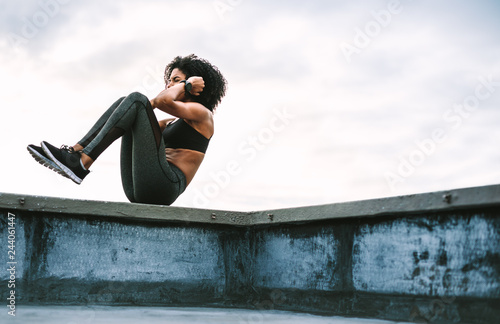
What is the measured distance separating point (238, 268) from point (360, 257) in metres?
0.99

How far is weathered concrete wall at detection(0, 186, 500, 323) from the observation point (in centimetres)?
192

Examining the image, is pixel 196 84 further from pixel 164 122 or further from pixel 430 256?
pixel 430 256

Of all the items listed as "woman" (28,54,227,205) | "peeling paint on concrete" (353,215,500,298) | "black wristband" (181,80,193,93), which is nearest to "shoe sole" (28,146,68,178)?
"woman" (28,54,227,205)

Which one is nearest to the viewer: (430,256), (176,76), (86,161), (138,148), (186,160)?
(430,256)

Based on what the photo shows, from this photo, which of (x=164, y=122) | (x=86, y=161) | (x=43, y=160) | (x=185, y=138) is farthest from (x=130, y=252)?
(x=164, y=122)

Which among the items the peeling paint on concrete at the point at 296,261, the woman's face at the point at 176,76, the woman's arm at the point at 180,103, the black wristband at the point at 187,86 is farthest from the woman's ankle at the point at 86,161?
the peeling paint on concrete at the point at 296,261

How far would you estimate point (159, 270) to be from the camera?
114 inches

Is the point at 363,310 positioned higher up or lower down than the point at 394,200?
lower down

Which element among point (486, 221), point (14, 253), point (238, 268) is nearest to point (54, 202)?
point (14, 253)

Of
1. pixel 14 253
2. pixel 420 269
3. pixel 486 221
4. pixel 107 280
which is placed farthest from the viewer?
pixel 107 280

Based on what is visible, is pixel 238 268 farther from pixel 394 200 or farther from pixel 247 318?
pixel 394 200

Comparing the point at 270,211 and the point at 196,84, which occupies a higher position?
the point at 196,84

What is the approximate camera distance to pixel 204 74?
12.6ft

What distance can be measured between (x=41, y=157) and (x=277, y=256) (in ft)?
4.96
